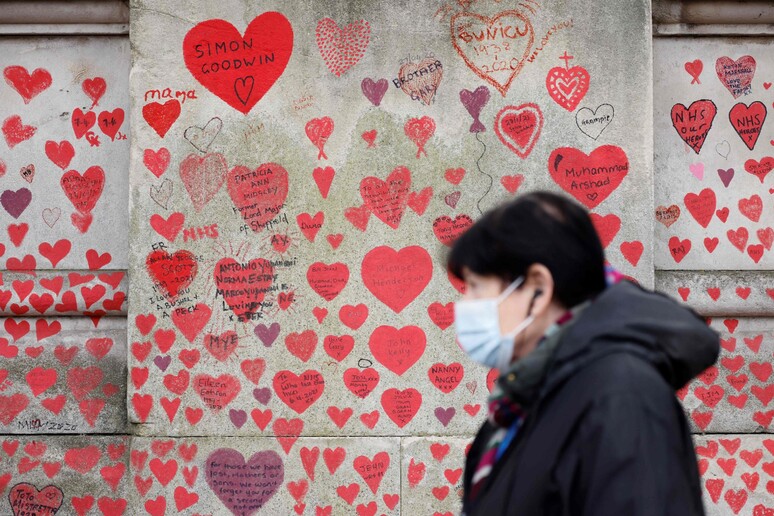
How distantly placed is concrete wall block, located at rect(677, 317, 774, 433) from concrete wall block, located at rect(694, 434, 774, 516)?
3.9 inches

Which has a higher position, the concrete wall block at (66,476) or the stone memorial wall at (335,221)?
the stone memorial wall at (335,221)

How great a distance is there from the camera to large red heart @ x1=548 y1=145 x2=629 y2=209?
188 inches

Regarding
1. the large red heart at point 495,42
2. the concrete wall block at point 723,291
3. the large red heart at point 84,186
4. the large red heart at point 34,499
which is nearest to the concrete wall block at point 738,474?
the concrete wall block at point 723,291

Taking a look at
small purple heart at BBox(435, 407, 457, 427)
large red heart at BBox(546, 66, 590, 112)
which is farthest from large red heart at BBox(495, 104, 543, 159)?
small purple heart at BBox(435, 407, 457, 427)

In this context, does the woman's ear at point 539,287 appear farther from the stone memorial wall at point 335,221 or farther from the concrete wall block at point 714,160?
the concrete wall block at point 714,160

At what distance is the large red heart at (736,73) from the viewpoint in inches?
204

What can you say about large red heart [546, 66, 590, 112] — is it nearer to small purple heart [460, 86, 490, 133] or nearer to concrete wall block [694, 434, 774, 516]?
small purple heart [460, 86, 490, 133]

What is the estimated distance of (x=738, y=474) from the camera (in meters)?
4.93

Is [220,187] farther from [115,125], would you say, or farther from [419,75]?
[419,75]

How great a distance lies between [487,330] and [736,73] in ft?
12.7

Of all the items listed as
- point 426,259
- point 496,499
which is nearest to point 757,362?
point 426,259

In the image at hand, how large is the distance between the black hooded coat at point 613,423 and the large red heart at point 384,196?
9.69 feet

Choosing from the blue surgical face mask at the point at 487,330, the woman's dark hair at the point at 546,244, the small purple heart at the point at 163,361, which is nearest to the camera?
the woman's dark hair at the point at 546,244

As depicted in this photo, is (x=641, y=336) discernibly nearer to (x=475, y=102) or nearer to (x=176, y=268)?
(x=475, y=102)
